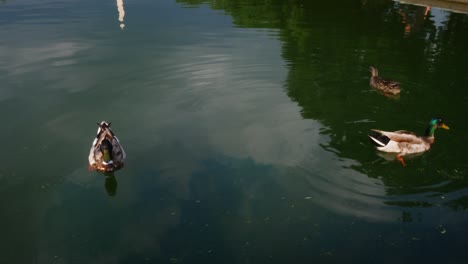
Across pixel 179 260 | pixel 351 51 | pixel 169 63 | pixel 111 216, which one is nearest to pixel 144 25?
pixel 169 63

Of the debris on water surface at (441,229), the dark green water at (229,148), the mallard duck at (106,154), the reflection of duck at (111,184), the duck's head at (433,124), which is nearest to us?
the dark green water at (229,148)

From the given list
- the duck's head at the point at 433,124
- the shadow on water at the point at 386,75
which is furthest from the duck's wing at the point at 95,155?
the duck's head at the point at 433,124

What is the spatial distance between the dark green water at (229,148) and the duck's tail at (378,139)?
14.8 inches

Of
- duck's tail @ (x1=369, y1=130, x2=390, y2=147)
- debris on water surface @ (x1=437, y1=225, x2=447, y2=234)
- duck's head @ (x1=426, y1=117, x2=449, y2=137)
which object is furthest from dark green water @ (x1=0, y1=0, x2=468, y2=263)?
duck's head @ (x1=426, y1=117, x2=449, y2=137)

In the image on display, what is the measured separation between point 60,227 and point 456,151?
35.5 feet

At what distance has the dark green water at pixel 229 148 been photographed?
8.75 m

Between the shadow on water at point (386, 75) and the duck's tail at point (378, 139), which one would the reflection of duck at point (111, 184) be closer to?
the shadow on water at point (386, 75)

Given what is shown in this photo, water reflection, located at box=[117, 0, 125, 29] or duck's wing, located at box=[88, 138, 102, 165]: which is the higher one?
water reflection, located at box=[117, 0, 125, 29]

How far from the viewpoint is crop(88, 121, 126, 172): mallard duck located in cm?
1073

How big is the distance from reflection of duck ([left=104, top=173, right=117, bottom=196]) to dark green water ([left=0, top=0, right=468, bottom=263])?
0.05 metres

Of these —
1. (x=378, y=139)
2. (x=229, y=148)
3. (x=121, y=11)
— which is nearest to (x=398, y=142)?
(x=378, y=139)

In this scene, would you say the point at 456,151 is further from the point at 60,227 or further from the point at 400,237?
the point at 60,227

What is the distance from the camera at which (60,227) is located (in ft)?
30.1

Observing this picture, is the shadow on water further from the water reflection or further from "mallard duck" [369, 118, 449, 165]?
the water reflection
